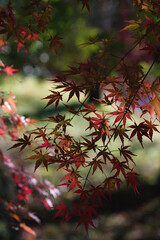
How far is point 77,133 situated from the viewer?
4027 mm

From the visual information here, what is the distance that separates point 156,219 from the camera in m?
2.85

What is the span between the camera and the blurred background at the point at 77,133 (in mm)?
2654

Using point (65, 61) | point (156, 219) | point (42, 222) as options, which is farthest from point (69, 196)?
point (65, 61)

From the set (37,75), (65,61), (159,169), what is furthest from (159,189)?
(37,75)

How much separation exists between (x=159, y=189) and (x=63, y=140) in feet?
7.84

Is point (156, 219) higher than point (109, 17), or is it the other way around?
point (109, 17)

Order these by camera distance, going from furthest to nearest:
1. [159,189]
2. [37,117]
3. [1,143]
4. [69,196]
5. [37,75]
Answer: [37,75] < [37,117] < [1,143] < [159,189] < [69,196]

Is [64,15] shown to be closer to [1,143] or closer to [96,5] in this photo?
[96,5]

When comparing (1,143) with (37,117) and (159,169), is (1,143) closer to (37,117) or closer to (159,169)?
(37,117)

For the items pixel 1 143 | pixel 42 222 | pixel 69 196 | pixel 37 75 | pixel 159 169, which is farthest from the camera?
pixel 37 75

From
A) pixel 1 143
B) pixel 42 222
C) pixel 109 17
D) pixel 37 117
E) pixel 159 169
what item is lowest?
pixel 42 222

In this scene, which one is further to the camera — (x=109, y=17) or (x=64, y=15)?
(x=109, y=17)

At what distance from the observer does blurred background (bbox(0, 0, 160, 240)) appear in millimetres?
2654

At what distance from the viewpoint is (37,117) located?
4.32 meters
